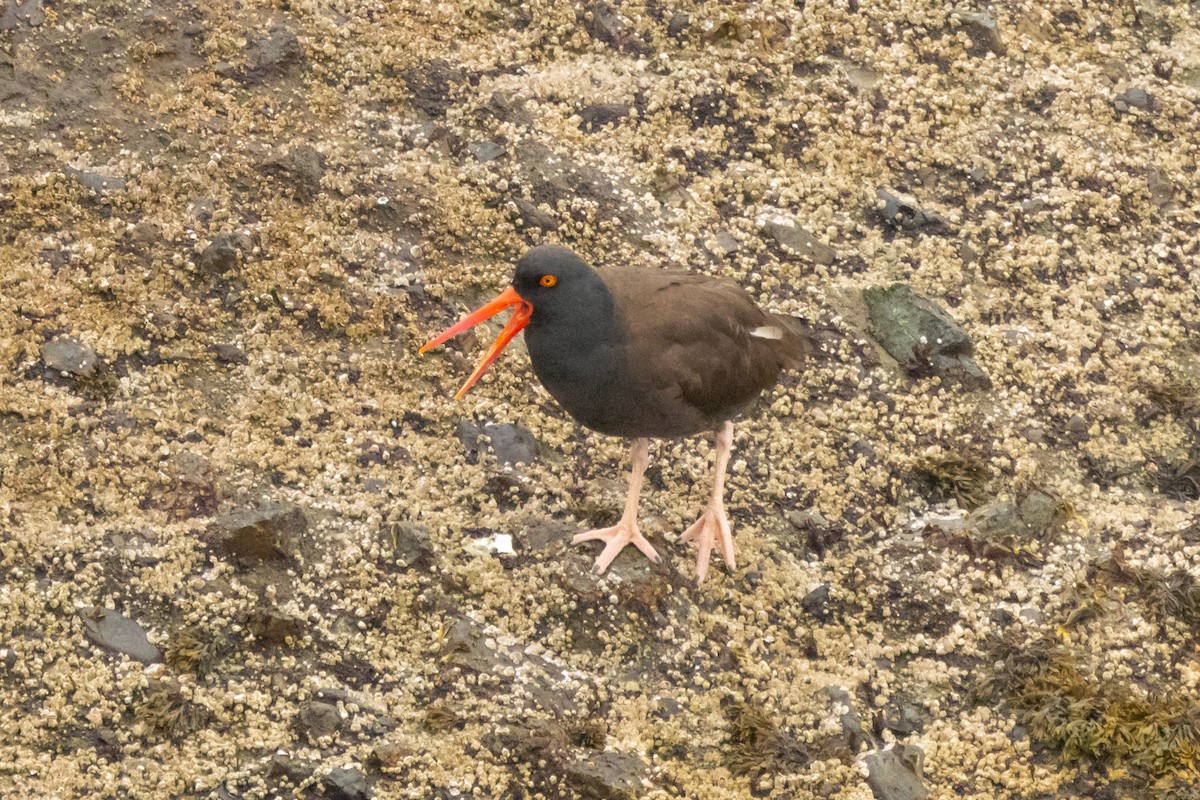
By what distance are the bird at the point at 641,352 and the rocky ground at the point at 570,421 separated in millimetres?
405

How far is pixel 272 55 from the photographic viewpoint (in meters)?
7.73

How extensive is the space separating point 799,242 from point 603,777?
3664 millimetres

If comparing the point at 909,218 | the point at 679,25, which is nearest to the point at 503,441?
the point at 909,218

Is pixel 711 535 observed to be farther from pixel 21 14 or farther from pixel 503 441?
pixel 21 14

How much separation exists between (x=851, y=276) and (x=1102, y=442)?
5.65ft

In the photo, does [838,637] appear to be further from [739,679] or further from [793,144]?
[793,144]

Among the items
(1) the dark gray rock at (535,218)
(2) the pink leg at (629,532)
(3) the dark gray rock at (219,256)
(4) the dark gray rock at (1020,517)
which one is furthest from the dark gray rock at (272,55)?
(4) the dark gray rock at (1020,517)

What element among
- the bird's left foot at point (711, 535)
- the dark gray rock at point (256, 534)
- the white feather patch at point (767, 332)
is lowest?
the bird's left foot at point (711, 535)

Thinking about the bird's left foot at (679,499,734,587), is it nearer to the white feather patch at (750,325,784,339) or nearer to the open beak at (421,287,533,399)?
the white feather patch at (750,325,784,339)

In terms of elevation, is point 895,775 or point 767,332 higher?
point 767,332

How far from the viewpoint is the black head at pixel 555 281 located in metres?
5.33

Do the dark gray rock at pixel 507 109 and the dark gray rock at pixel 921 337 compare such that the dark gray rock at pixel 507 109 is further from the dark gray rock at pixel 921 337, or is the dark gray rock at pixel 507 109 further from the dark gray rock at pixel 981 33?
the dark gray rock at pixel 981 33

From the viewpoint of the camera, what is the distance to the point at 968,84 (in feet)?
27.7

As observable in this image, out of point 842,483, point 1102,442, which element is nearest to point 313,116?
point 842,483
